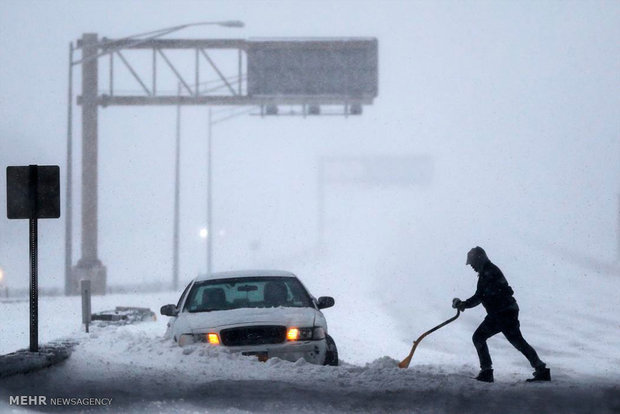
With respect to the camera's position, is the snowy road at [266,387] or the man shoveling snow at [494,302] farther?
the man shoveling snow at [494,302]

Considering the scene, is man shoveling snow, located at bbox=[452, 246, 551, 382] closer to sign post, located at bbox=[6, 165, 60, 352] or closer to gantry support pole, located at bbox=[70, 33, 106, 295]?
sign post, located at bbox=[6, 165, 60, 352]

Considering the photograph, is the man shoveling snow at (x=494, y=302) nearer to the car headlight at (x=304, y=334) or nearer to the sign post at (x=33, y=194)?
the car headlight at (x=304, y=334)

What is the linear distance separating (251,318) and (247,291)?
1401 mm

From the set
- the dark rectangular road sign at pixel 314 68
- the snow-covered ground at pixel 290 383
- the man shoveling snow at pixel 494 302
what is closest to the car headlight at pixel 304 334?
the snow-covered ground at pixel 290 383

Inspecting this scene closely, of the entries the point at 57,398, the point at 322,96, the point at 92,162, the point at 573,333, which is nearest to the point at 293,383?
the point at 57,398

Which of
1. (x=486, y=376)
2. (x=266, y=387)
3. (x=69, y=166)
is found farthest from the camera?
(x=69, y=166)

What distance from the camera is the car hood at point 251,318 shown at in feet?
40.3

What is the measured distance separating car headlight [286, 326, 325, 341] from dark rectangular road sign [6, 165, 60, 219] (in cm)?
284

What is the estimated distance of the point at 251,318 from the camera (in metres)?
12.3

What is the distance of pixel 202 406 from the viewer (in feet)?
30.1

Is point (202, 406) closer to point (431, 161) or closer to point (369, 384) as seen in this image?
point (369, 384)

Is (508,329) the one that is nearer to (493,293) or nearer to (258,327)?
(493,293)

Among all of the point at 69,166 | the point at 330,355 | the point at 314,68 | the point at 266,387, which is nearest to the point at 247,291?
the point at 330,355

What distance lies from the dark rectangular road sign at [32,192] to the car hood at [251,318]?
197 centimetres
